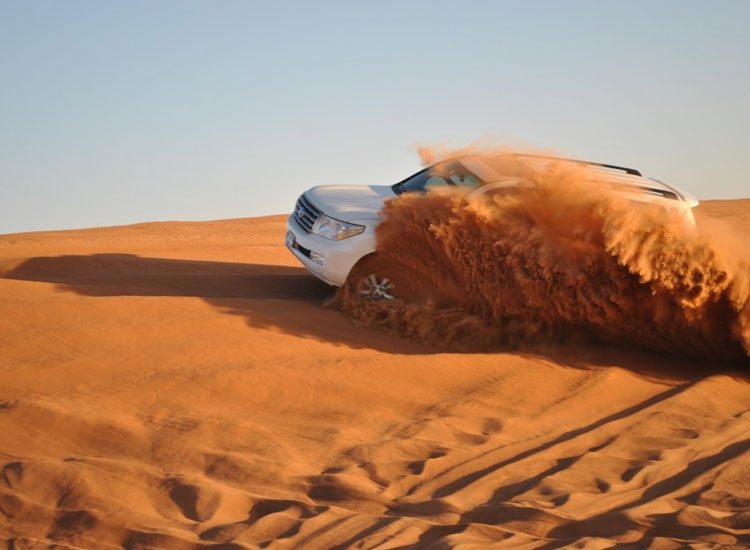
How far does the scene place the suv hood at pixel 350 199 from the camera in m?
9.05

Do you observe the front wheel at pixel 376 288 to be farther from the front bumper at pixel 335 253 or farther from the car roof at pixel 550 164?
the car roof at pixel 550 164

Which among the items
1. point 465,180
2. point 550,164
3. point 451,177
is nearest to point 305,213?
point 451,177

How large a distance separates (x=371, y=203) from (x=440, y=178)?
0.88 meters

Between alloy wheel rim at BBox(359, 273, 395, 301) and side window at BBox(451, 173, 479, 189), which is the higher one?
side window at BBox(451, 173, 479, 189)

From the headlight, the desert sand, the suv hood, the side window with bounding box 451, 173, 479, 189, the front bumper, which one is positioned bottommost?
the desert sand

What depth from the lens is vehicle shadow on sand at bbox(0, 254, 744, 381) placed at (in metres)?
7.88

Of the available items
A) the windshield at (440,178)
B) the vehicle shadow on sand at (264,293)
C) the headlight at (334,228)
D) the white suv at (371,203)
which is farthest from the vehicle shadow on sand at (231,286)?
the windshield at (440,178)

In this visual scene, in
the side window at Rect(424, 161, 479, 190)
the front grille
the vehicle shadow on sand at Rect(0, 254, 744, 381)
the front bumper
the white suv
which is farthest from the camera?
the front grille

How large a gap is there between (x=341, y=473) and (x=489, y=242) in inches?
145

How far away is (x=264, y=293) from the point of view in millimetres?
10188

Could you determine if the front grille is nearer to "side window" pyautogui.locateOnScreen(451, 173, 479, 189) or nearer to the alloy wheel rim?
the alloy wheel rim

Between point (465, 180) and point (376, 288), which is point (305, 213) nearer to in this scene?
point (376, 288)

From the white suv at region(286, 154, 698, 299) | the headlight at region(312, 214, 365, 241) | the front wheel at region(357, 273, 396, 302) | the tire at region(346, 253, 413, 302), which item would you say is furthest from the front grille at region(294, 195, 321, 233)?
the front wheel at region(357, 273, 396, 302)

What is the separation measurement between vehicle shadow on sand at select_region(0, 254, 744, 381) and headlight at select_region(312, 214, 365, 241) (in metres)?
0.80
